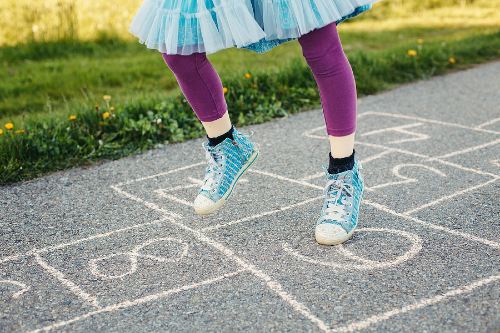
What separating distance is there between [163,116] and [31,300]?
6.88 feet

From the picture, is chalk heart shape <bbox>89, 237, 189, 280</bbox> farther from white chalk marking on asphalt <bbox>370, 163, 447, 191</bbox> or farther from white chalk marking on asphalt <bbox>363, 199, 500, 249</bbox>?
white chalk marking on asphalt <bbox>370, 163, 447, 191</bbox>

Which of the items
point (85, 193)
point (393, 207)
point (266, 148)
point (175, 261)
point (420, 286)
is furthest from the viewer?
point (266, 148)

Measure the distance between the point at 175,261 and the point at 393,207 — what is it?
95cm

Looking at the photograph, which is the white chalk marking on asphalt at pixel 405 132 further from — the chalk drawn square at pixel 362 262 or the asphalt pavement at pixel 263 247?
the chalk drawn square at pixel 362 262

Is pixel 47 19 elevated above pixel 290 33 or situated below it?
below

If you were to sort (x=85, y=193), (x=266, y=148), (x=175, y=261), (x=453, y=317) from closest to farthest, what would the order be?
1. (x=453, y=317)
2. (x=175, y=261)
3. (x=85, y=193)
4. (x=266, y=148)

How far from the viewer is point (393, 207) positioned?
9.58 feet

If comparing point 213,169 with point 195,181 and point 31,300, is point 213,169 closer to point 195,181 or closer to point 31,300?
point 195,181

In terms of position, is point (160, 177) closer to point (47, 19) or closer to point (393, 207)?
point (393, 207)

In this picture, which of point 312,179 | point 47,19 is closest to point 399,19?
point 47,19

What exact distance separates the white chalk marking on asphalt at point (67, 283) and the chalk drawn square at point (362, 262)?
55 centimetres

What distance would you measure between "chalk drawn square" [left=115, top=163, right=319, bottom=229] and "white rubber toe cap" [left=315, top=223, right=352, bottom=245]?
0.44 meters

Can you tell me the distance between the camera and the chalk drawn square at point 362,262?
216 centimetres

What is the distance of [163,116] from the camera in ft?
13.9
